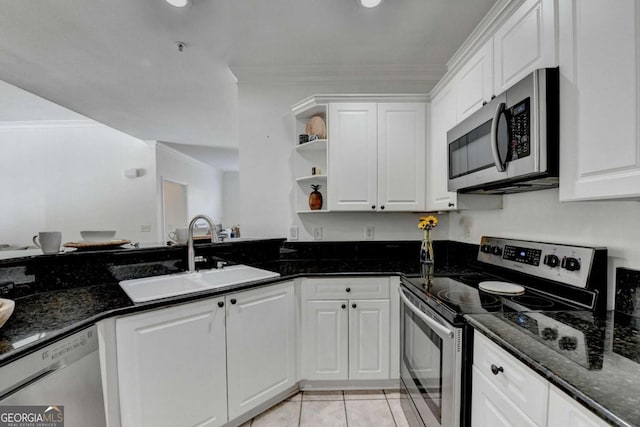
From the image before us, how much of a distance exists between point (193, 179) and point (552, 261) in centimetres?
647

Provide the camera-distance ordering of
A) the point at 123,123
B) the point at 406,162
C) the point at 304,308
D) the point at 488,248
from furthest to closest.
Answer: the point at 123,123
the point at 406,162
the point at 304,308
the point at 488,248

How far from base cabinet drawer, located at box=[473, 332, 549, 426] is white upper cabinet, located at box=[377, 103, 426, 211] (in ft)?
4.25

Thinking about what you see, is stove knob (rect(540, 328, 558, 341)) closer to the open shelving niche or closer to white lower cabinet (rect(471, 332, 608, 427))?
white lower cabinet (rect(471, 332, 608, 427))

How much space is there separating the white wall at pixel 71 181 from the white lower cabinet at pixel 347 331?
3916 mm

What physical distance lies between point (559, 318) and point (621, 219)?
45 centimetres

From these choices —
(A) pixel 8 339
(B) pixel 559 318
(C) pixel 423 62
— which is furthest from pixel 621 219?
(A) pixel 8 339

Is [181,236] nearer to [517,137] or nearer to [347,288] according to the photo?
[347,288]

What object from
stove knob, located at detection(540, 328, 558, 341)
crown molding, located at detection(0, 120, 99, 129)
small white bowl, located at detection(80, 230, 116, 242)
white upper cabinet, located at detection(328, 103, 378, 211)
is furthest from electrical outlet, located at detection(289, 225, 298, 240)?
crown molding, located at detection(0, 120, 99, 129)

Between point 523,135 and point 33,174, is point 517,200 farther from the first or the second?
point 33,174

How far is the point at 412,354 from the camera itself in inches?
62.5

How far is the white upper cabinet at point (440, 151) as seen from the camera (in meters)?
1.84

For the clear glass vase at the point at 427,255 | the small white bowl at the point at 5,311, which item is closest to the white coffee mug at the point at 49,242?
the small white bowl at the point at 5,311

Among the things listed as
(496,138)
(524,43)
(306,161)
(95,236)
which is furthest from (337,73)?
(95,236)

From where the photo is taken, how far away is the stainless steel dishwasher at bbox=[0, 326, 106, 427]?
0.86 meters
